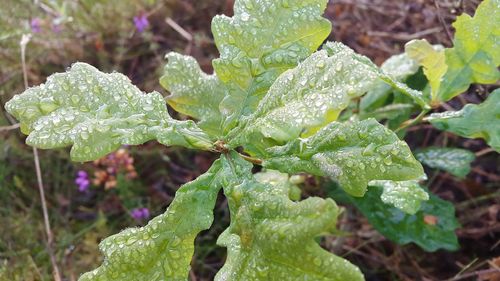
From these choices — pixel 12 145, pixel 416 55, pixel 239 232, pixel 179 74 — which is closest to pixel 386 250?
pixel 416 55

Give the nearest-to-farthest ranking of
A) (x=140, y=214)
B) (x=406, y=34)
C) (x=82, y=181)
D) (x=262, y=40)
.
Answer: (x=262, y=40)
(x=140, y=214)
(x=82, y=181)
(x=406, y=34)

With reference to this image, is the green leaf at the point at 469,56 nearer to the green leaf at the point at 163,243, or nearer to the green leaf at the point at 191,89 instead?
the green leaf at the point at 191,89

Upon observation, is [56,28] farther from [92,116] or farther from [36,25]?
[92,116]

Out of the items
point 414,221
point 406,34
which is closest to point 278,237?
point 414,221

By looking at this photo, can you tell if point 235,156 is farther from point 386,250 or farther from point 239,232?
point 386,250

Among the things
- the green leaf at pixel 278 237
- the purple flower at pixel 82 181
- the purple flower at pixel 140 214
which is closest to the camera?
the green leaf at pixel 278 237

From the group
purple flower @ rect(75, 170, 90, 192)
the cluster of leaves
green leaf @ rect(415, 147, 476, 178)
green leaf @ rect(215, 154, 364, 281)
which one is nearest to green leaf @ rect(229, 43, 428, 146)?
the cluster of leaves

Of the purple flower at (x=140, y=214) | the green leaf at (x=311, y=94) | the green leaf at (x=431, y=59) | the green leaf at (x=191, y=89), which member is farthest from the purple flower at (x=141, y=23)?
the green leaf at (x=311, y=94)

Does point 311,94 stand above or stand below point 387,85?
above
